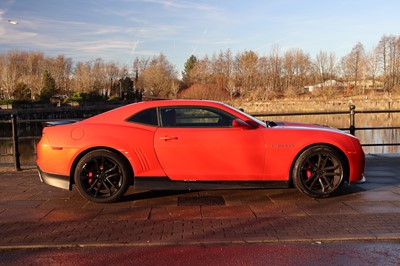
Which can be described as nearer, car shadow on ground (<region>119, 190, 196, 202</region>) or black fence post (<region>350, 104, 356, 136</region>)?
car shadow on ground (<region>119, 190, 196, 202</region>)

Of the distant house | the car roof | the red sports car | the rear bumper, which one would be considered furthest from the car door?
the distant house

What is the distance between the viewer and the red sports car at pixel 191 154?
5.25 metres

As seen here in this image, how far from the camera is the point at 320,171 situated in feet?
17.7

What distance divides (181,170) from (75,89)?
8517cm

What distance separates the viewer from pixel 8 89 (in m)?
60.9

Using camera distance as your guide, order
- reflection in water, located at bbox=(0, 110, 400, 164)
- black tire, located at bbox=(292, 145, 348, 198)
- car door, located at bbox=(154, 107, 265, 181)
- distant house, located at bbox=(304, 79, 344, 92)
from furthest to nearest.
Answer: distant house, located at bbox=(304, 79, 344, 92) → reflection in water, located at bbox=(0, 110, 400, 164) → black tire, located at bbox=(292, 145, 348, 198) → car door, located at bbox=(154, 107, 265, 181)

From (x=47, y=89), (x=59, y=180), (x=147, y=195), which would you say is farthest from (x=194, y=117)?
(x=47, y=89)

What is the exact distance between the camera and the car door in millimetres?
5238

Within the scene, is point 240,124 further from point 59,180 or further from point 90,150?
point 59,180

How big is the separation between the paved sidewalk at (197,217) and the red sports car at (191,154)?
30cm

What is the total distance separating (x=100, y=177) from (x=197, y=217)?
1.60m

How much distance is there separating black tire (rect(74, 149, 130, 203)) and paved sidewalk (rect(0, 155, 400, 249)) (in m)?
0.17

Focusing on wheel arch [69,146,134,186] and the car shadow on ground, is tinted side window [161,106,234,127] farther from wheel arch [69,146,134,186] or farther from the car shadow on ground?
the car shadow on ground

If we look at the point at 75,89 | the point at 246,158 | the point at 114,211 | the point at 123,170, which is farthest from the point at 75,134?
the point at 75,89
